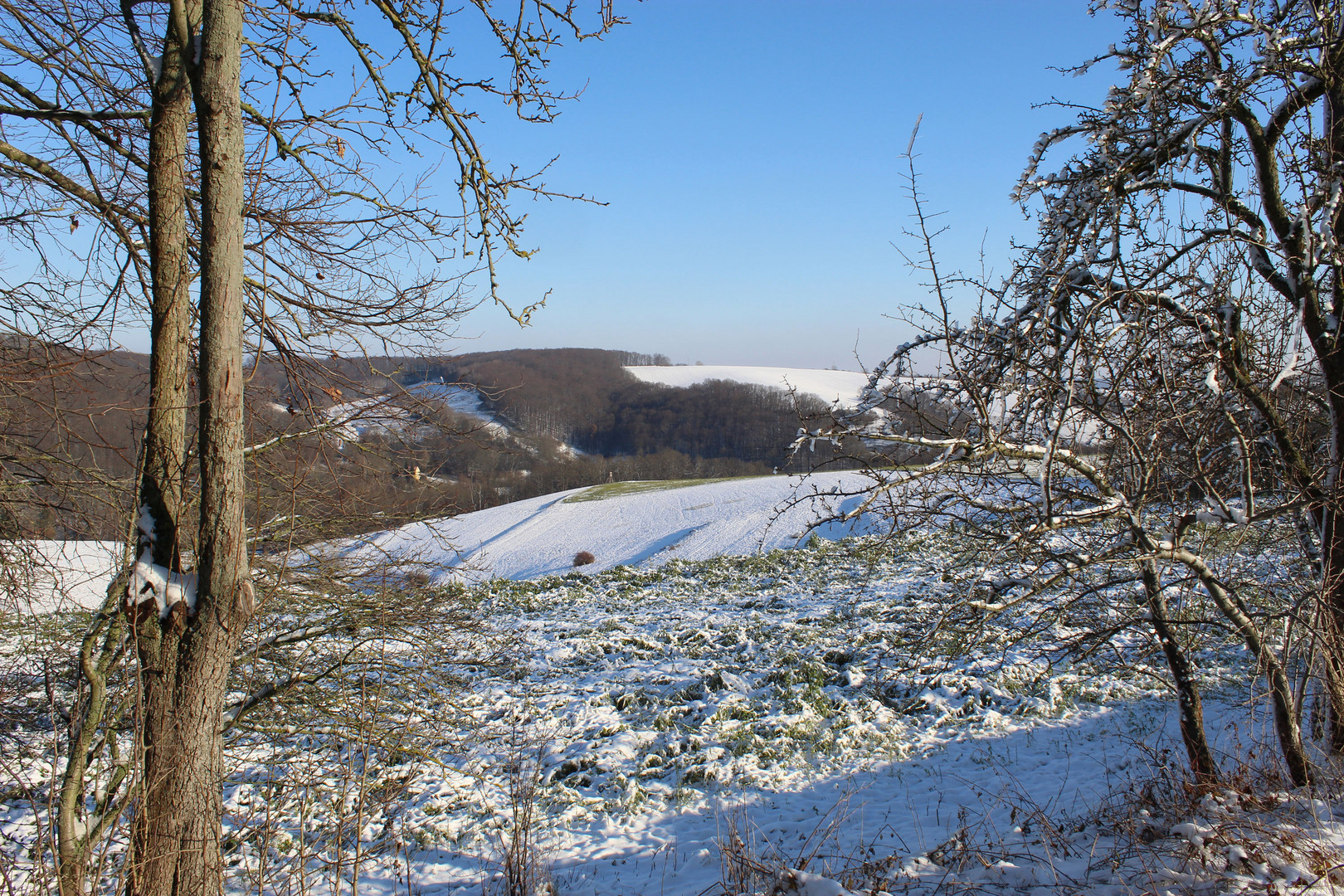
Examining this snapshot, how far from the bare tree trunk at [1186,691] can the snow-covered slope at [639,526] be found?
534 inches

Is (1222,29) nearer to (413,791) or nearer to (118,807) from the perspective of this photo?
(118,807)

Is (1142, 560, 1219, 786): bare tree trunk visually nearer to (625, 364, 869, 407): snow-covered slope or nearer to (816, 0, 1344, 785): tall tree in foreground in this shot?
(816, 0, 1344, 785): tall tree in foreground

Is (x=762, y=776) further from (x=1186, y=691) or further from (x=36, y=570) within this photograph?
(x=36, y=570)

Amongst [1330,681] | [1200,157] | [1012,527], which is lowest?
[1330,681]

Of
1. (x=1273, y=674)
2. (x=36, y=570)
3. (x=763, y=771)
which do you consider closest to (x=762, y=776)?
(x=763, y=771)

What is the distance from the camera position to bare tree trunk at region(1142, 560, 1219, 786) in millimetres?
3912

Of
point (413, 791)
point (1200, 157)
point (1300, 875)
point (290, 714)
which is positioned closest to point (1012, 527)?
point (1300, 875)

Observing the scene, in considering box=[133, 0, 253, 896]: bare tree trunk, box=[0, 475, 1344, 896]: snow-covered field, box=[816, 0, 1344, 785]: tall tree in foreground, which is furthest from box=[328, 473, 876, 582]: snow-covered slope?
box=[133, 0, 253, 896]: bare tree trunk

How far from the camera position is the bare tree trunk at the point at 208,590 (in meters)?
2.60

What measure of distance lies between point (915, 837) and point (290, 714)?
14.6 feet

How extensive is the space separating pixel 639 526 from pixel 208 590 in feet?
86.7

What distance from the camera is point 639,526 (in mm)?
28906

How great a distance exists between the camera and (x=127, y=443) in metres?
3.70

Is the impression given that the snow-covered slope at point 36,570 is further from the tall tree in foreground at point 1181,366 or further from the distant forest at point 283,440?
the tall tree in foreground at point 1181,366
